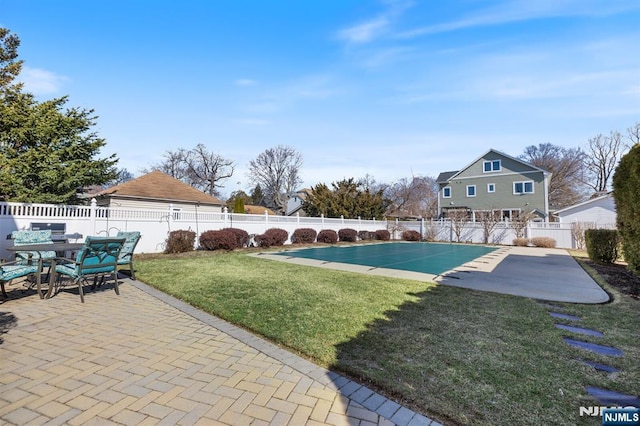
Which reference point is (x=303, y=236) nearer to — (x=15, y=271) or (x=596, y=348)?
(x=15, y=271)

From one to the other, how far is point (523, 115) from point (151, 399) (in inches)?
605

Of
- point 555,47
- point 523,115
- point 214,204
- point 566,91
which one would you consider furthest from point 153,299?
point 214,204

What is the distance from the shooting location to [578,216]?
24.4 metres

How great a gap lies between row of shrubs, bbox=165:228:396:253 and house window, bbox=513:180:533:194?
14.9 m

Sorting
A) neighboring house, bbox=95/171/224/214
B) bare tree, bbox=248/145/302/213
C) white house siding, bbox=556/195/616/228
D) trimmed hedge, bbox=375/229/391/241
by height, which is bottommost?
trimmed hedge, bbox=375/229/391/241

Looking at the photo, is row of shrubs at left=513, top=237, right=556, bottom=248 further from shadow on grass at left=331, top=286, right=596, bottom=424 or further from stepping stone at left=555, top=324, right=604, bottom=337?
stepping stone at left=555, top=324, right=604, bottom=337

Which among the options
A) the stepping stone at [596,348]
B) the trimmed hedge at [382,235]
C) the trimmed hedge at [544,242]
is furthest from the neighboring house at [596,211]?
the stepping stone at [596,348]

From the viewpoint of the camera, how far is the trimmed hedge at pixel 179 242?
40.1 ft

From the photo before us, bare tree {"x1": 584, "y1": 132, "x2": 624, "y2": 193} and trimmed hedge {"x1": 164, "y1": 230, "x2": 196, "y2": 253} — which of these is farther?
bare tree {"x1": 584, "y1": 132, "x2": 624, "y2": 193}

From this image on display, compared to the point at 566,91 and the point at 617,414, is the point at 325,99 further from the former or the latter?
the point at 617,414

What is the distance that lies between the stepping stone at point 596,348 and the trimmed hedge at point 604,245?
10169 millimetres

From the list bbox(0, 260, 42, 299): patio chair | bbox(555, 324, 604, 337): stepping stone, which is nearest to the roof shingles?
bbox(0, 260, 42, 299): patio chair

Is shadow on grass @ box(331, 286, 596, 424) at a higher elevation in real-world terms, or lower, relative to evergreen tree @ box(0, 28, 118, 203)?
lower

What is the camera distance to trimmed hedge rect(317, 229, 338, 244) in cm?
2011
